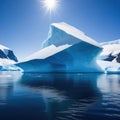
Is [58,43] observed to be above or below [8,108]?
above

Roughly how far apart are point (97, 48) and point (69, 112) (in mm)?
43639

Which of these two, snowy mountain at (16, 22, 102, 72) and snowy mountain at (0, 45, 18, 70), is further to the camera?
snowy mountain at (0, 45, 18, 70)

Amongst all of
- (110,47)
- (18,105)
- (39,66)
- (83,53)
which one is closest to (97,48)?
(83,53)

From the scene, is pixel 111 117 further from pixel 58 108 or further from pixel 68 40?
pixel 68 40

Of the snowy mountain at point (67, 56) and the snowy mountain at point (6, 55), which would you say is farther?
the snowy mountain at point (6, 55)

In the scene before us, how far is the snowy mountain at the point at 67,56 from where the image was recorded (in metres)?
51.0

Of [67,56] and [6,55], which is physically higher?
[6,55]

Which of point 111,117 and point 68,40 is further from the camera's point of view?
point 68,40

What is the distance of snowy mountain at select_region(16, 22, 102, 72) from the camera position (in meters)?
51.0

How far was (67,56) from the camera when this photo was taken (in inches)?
2051

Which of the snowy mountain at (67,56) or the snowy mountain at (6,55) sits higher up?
the snowy mountain at (6,55)

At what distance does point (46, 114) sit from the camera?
10.8 m

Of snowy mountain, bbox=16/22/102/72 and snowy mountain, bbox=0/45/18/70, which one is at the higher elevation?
snowy mountain, bbox=0/45/18/70

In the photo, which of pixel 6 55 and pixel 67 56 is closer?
pixel 67 56
